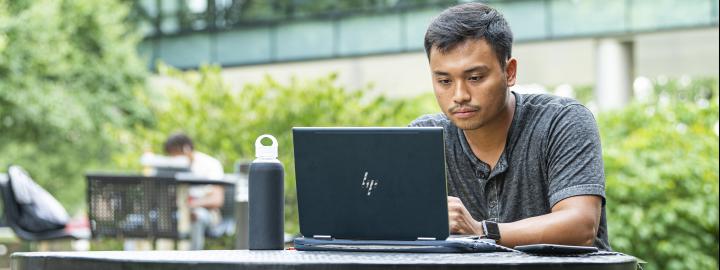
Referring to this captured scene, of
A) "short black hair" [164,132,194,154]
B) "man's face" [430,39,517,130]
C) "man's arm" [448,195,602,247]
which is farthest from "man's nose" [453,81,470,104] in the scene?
"short black hair" [164,132,194,154]

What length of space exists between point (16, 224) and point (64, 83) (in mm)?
17953

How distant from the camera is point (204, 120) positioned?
615 inches

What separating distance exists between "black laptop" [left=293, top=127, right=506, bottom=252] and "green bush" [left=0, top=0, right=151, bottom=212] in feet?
66.3

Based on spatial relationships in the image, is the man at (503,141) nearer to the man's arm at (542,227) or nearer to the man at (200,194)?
the man's arm at (542,227)

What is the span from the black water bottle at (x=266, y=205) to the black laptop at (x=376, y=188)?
14 centimetres

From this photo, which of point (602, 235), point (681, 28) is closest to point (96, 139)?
point (681, 28)

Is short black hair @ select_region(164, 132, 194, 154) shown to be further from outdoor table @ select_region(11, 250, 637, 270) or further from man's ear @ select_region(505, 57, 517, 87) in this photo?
outdoor table @ select_region(11, 250, 637, 270)

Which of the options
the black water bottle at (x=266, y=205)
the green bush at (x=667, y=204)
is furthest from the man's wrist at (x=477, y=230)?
the green bush at (x=667, y=204)

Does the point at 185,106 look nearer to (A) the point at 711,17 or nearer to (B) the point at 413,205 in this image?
(A) the point at 711,17

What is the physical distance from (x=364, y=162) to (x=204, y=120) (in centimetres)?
1316

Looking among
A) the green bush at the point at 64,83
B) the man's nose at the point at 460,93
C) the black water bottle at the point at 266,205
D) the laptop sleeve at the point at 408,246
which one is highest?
the green bush at the point at 64,83

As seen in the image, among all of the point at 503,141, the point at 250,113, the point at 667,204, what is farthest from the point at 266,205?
the point at 250,113

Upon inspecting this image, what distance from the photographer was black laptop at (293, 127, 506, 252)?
8.54ft

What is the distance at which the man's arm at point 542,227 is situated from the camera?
9.82ft
